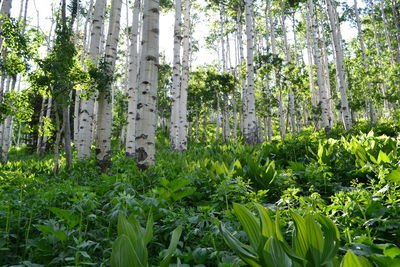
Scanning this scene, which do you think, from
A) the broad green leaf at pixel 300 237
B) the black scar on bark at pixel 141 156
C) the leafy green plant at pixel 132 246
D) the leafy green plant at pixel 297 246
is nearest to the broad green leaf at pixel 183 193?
the leafy green plant at pixel 132 246

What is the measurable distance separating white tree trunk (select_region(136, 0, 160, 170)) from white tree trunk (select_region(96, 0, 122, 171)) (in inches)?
104

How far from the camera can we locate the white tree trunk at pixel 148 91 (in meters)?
4.97

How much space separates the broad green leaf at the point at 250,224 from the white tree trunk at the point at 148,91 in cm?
346

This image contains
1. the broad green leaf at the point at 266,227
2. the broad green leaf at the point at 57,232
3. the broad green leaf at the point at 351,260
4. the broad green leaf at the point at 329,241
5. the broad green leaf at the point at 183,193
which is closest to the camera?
Result: the broad green leaf at the point at 351,260

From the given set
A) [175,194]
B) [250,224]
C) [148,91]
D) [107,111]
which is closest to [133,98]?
[107,111]

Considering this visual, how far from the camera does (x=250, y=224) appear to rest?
1.72 m

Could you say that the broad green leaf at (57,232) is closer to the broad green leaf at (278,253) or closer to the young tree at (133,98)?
the broad green leaf at (278,253)

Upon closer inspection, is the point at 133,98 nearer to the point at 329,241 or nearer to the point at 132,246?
the point at 132,246

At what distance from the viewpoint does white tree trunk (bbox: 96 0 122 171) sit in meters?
7.60

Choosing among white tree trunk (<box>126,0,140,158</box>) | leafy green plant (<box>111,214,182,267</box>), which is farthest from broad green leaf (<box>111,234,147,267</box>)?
white tree trunk (<box>126,0,140,158</box>)

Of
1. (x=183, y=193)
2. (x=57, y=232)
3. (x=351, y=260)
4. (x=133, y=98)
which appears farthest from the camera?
(x=133, y=98)

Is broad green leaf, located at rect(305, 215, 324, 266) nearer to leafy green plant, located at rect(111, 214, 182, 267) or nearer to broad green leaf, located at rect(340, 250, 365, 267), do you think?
broad green leaf, located at rect(340, 250, 365, 267)

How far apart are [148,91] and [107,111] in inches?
145

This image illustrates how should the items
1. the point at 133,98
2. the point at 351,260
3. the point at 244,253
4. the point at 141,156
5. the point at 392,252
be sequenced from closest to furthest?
the point at 351,260 → the point at 392,252 → the point at 244,253 → the point at 141,156 → the point at 133,98
